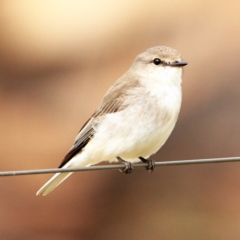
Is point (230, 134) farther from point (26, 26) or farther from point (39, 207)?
point (26, 26)

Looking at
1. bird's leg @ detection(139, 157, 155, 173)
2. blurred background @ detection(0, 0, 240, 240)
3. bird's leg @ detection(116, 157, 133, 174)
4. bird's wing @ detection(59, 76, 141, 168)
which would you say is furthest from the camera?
blurred background @ detection(0, 0, 240, 240)

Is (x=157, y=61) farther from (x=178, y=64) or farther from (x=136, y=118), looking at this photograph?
(x=136, y=118)

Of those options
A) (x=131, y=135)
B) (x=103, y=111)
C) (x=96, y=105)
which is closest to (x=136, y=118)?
→ (x=131, y=135)

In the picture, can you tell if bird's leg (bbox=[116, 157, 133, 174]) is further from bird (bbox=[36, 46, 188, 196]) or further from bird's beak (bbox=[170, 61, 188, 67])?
bird's beak (bbox=[170, 61, 188, 67])

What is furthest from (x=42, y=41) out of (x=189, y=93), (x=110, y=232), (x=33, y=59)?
(x=110, y=232)

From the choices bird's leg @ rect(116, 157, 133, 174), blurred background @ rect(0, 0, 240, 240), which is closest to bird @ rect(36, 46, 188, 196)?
bird's leg @ rect(116, 157, 133, 174)

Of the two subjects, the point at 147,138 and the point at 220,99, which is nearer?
the point at 147,138
